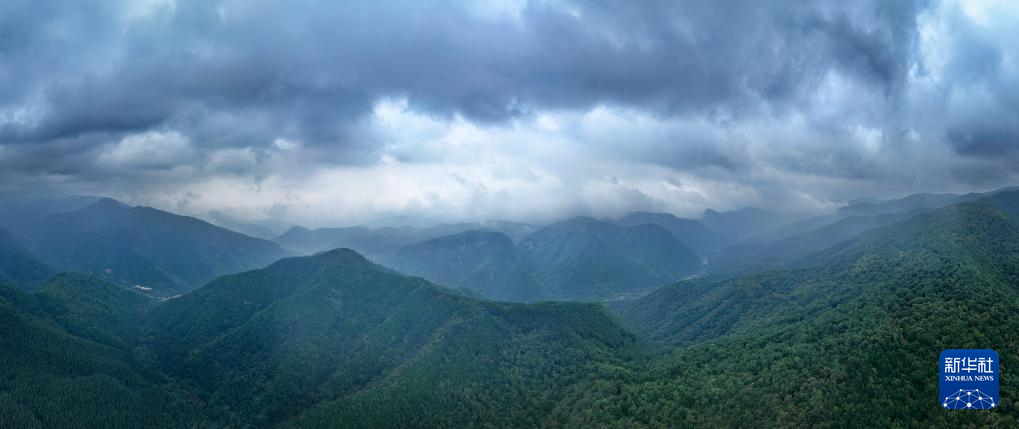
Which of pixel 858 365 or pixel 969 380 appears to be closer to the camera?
pixel 969 380

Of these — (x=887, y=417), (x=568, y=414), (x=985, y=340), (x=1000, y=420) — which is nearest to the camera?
(x=1000, y=420)

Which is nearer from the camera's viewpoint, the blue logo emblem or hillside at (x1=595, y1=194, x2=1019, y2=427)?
the blue logo emblem

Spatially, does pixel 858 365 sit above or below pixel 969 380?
below

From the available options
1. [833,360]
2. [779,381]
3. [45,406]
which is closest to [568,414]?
[779,381]

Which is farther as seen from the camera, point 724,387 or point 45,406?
point 45,406

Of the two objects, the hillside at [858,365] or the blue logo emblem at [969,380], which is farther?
the hillside at [858,365]

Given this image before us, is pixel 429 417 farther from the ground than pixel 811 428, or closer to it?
closer to it

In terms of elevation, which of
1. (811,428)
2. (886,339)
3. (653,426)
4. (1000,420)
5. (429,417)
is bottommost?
(429,417)

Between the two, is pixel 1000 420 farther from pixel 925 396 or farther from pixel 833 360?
pixel 833 360
